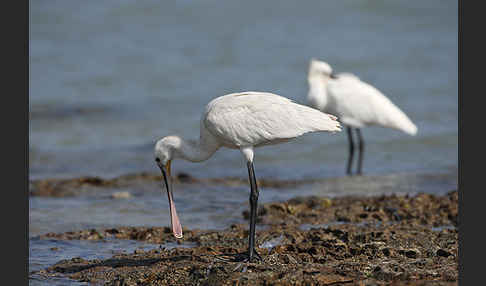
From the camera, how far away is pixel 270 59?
19578mm

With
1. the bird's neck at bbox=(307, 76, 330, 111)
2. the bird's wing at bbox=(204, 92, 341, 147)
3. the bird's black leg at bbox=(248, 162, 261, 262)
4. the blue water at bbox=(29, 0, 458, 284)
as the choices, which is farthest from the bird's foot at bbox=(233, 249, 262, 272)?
the bird's neck at bbox=(307, 76, 330, 111)

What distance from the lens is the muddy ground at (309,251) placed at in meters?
5.50

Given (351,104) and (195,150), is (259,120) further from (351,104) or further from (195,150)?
(351,104)

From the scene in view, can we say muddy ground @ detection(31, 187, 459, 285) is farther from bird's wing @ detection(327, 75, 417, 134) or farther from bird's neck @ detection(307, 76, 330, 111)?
bird's wing @ detection(327, 75, 417, 134)

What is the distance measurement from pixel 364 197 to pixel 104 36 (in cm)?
1463

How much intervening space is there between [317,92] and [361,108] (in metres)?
0.83

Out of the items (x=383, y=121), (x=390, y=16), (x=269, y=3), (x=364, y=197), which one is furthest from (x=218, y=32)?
(x=364, y=197)

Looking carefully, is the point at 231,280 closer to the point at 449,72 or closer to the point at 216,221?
the point at 216,221

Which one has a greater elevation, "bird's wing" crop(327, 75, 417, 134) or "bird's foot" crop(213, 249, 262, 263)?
"bird's wing" crop(327, 75, 417, 134)

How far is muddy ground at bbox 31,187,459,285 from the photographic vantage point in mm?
5496

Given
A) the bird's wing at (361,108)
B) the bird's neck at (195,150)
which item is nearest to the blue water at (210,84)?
the bird's wing at (361,108)

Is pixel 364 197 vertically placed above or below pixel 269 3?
below

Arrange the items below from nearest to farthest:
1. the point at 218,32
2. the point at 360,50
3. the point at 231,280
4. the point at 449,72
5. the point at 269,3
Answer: the point at 231,280, the point at 449,72, the point at 360,50, the point at 218,32, the point at 269,3

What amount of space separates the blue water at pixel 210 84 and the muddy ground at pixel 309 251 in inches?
32.0
